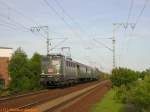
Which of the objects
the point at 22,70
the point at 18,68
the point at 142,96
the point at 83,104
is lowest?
the point at 83,104

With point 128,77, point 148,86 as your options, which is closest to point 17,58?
point 128,77

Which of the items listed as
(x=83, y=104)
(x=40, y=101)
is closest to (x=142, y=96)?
(x=83, y=104)

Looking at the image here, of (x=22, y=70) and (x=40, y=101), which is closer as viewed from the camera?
(x=40, y=101)

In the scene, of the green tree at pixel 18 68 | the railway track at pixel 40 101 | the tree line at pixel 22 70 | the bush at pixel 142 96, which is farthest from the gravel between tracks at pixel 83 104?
the green tree at pixel 18 68

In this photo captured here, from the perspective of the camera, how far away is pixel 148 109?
1895 centimetres

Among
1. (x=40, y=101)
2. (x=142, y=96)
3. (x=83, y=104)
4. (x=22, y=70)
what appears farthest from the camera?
(x=22, y=70)

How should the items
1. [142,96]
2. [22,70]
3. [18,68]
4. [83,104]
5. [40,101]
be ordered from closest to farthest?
[142,96], [83,104], [40,101], [22,70], [18,68]

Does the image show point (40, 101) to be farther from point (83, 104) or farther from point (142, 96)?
point (142, 96)

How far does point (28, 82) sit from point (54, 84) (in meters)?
4.45

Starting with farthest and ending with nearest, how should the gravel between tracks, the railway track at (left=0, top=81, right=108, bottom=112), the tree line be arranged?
the tree line, the railway track at (left=0, top=81, right=108, bottom=112), the gravel between tracks

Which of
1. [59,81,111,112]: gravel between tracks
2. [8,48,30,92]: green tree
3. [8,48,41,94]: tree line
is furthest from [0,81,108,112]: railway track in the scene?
[8,48,30,92]: green tree

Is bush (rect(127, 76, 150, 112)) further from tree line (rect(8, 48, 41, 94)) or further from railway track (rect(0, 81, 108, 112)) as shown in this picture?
tree line (rect(8, 48, 41, 94))

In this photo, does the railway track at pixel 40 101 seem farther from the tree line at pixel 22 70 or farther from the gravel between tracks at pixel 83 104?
the tree line at pixel 22 70

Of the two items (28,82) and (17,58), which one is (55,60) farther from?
(17,58)
